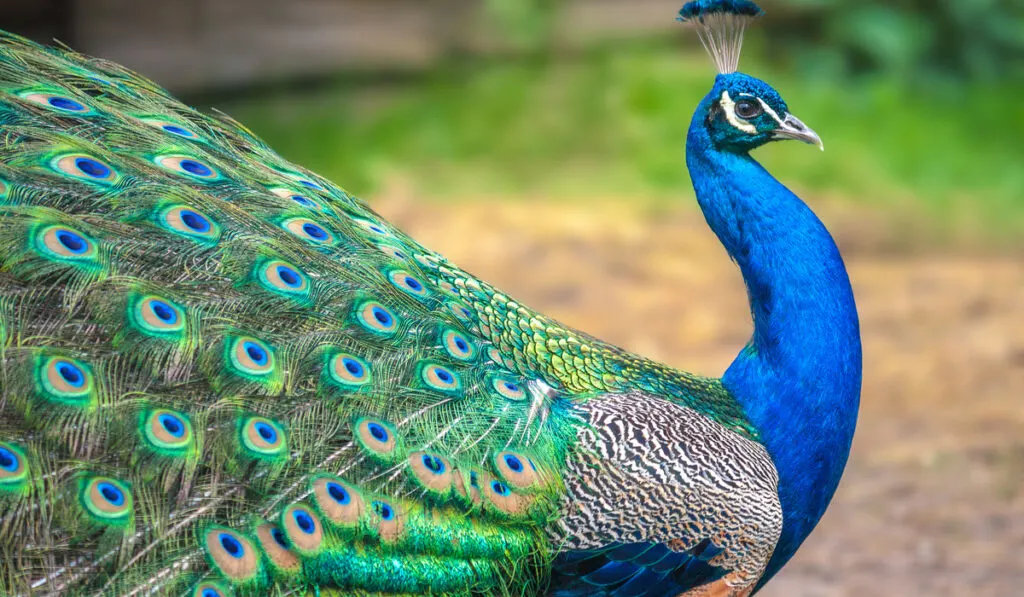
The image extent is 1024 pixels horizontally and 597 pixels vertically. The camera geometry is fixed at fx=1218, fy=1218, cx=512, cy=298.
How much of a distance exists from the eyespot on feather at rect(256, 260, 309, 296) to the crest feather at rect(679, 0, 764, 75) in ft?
3.80

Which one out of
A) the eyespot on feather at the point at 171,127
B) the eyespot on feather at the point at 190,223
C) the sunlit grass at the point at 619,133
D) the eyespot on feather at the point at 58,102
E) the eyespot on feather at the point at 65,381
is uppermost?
the sunlit grass at the point at 619,133

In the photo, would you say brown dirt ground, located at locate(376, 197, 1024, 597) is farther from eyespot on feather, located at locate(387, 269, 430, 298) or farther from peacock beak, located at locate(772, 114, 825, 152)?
eyespot on feather, located at locate(387, 269, 430, 298)

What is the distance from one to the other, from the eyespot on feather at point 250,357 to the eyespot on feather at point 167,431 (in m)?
0.14

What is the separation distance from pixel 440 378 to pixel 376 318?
180 mm

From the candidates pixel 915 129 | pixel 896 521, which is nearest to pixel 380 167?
pixel 915 129

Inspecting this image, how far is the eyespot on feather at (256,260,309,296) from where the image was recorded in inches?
95.3

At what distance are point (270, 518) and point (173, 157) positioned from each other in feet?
2.70

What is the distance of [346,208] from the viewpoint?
9.37ft

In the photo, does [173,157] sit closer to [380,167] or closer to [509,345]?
[509,345]

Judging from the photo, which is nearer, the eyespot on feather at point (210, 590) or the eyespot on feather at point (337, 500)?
the eyespot on feather at point (210, 590)

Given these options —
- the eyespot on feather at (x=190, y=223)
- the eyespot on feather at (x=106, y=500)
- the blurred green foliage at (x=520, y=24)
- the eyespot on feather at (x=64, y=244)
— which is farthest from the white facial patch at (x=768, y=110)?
the blurred green foliage at (x=520, y=24)

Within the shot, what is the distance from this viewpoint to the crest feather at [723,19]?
2912 millimetres

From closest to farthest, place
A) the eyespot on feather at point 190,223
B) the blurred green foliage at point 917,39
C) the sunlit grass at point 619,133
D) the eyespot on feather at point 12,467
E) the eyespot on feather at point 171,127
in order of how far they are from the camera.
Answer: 1. the eyespot on feather at point 12,467
2. the eyespot on feather at point 190,223
3. the eyespot on feather at point 171,127
4. the sunlit grass at point 619,133
5. the blurred green foliage at point 917,39

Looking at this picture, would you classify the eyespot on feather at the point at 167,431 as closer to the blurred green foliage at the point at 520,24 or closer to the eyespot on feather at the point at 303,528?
the eyespot on feather at the point at 303,528
